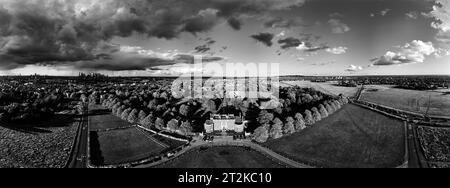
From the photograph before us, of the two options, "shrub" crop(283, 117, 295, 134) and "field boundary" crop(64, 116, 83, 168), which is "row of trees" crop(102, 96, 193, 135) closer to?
"field boundary" crop(64, 116, 83, 168)

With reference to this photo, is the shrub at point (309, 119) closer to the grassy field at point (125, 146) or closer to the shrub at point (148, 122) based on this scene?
the grassy field at point (125, 146)

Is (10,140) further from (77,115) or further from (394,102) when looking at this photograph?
(394,102)

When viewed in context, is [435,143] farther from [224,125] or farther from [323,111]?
[224,125]

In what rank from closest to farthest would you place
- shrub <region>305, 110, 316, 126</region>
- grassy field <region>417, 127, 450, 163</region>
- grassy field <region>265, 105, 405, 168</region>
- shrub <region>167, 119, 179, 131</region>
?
grassy field <region>265, 105, 405, 168</region>, grassy field <region>417, 127, 450, 163</region>, shrub <region>167, 119, 179, 131</region>, shrub <region>305, 110, 316, 126</region>

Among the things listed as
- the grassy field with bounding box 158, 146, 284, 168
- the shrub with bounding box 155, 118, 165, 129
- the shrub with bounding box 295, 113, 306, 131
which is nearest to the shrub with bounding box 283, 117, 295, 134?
the shrub with bounding box 295, 113, 306, 131

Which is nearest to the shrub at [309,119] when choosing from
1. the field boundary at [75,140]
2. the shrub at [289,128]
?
the shrub at [289,128]

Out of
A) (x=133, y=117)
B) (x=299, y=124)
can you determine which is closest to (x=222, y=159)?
(x=299, y=124)
